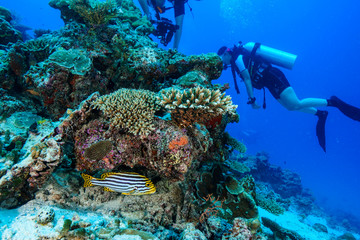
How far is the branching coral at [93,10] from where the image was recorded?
536 cm

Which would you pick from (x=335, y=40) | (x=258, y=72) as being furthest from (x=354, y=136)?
(x=258, y=72)

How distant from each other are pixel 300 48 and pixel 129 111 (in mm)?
156187

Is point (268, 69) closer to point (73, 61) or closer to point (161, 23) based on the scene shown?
point (161, 23)

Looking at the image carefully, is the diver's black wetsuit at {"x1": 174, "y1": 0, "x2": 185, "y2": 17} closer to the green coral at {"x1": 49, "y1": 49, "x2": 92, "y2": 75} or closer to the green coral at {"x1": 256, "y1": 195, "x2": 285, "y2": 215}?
the green coral at {"x1": 49, "y1": 49, "x2": 92, "y2": 75}

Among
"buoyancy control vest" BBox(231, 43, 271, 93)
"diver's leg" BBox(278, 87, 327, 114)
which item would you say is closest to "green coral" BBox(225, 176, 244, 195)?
"buoyancy control vest" BBox(231, 43, 271, 93)

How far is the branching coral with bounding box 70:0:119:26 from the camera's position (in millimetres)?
5359

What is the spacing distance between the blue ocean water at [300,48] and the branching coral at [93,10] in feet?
260

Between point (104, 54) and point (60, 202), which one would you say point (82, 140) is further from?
point (104, 54)

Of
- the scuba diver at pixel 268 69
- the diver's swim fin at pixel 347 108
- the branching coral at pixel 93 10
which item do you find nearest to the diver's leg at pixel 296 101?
the scuba diver at pixel 268 69

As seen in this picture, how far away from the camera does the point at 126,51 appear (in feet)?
17.3

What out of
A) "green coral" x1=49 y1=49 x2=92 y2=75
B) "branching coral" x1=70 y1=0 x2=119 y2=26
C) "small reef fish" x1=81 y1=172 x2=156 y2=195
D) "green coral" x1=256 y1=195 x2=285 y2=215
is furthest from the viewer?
"branching coral" x1=70 y1=0 x2=119 y2=26

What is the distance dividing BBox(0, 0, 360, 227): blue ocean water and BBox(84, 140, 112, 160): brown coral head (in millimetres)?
80956

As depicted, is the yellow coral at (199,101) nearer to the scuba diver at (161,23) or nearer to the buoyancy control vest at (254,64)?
the scuba diver at (161,23)

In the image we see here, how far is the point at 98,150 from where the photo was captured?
303 cm
